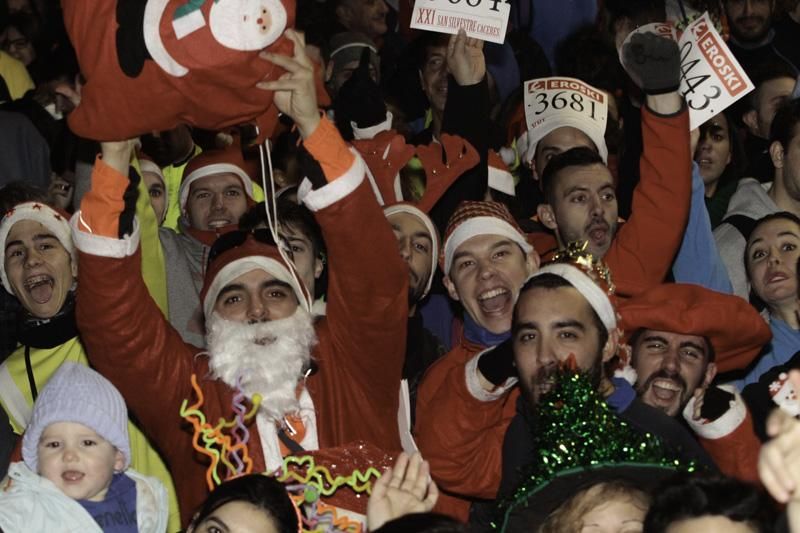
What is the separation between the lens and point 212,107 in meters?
4.59

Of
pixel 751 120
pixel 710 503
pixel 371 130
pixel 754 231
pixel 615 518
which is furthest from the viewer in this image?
pixel 751 120

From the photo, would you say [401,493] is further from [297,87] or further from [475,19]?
[475,19]

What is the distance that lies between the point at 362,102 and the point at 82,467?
8.38ft

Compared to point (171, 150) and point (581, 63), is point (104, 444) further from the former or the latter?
point (581, 63)

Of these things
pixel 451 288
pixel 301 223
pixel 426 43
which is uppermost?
pixel 426 43

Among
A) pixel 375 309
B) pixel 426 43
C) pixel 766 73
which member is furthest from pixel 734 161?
pixel 375 309

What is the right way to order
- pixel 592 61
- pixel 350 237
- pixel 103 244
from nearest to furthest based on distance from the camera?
pixel 103 244
pixel 350 237
pixel 592 61

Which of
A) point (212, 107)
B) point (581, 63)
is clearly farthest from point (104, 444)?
point (581, 63)

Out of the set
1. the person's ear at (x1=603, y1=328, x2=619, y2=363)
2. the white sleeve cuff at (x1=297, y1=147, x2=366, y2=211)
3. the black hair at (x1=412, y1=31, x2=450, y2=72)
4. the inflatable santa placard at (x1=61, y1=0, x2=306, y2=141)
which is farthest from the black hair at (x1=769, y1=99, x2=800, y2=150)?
the inflatable santa placard at (x1=61, y1=0, x2=306, y2=141)

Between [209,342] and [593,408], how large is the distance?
1.34m

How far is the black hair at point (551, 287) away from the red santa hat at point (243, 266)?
658 mm

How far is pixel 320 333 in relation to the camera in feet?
17.1

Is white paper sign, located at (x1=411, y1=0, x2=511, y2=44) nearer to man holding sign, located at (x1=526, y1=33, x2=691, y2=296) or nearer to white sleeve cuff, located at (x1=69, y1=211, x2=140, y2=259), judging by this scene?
man holding sign, located at (x1=526, y1=33, x2=691, y2=296)

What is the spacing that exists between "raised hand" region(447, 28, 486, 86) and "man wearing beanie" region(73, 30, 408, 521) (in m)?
1.40
